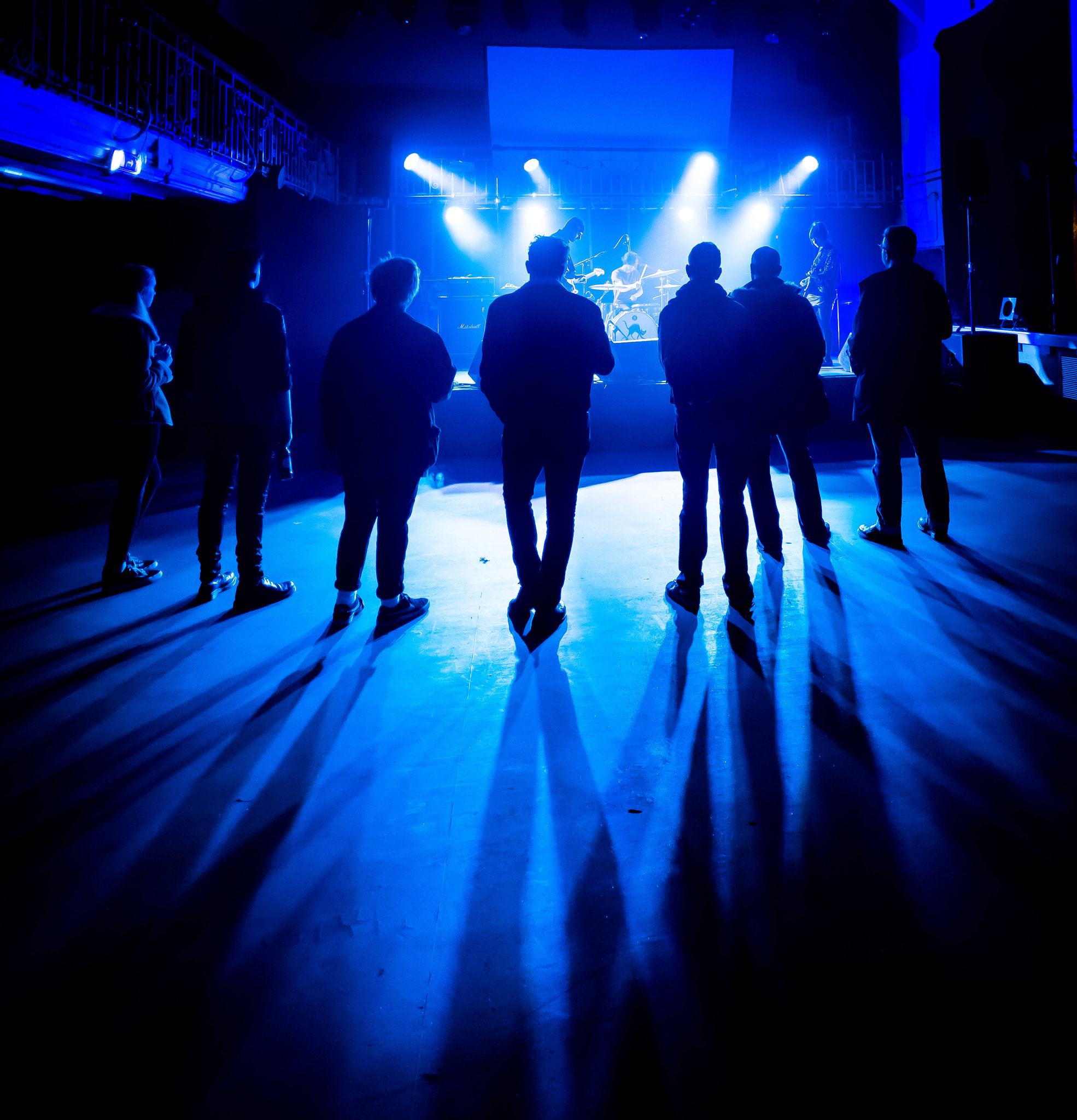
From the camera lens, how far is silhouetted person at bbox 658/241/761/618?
294 centimetres

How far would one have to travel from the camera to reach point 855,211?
11.1 m

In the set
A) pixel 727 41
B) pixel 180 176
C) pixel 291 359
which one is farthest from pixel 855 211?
pixel 180 176

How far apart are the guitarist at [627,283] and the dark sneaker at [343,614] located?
7.51 metres

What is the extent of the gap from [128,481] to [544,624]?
6.09ft

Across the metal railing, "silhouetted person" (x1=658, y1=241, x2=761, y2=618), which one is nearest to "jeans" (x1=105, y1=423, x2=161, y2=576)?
the metal railing

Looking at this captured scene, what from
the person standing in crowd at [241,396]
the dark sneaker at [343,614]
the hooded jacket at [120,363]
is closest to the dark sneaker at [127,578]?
the person standing in crowd at [241,396]

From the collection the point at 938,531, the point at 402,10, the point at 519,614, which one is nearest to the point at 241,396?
the point at 519,614

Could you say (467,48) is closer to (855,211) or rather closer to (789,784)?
(855,211)

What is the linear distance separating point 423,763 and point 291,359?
694cm

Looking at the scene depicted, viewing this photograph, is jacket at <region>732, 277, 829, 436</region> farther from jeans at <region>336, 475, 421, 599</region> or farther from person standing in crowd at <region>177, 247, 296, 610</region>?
→ person standing in crowd at <region>177, 247, 296, 610</region>

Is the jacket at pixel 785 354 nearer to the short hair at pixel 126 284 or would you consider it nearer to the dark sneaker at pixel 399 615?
the dark sneaker at pixel 399 615

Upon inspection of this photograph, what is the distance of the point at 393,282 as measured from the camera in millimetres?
2906

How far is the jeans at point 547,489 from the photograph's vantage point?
2.87 meters

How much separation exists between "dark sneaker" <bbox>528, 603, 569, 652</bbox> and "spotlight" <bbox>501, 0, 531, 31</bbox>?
25.1 ft
